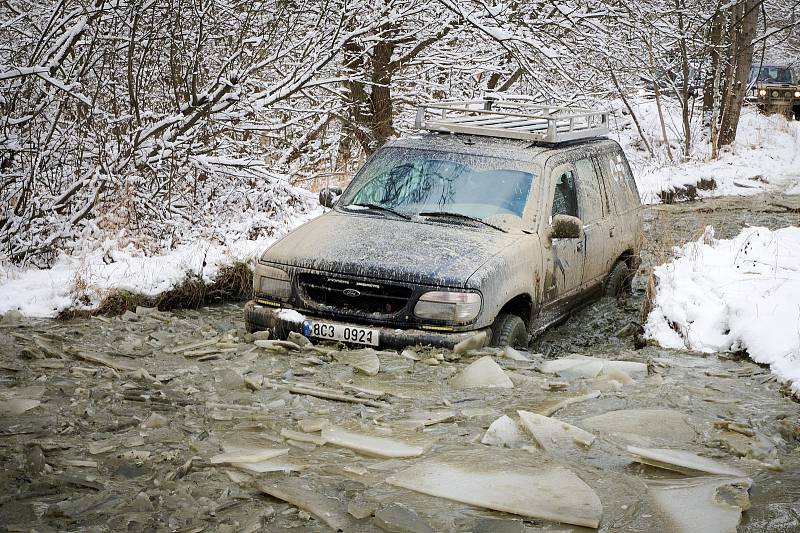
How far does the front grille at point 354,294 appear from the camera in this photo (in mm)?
6191

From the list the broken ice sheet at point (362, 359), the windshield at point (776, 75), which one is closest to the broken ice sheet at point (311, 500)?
the broken ice sheet at point (362, 359)

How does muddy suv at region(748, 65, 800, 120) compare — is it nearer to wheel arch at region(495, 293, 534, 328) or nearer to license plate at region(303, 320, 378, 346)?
wheel arch at region(495, 293, 534, 328)

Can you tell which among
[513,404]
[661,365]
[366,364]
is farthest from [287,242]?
[661,365]

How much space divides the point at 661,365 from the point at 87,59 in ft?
22.4

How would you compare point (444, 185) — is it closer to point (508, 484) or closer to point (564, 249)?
point (564, 249)

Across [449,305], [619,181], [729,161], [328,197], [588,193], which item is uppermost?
[729,161]

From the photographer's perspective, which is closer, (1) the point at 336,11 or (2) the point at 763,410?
(2) the point at 763,410

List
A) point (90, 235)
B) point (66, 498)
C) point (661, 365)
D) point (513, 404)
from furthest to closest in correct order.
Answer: point (90, 235)
point (661, 365)
point (513, 404)
point (66, 498)

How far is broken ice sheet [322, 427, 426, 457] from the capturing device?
14.7ft

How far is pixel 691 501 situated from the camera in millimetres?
4012

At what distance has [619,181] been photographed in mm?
8906

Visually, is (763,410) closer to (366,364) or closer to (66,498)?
(366,364)

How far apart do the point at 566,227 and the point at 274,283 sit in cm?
227

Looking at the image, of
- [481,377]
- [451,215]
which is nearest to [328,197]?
[451,215]
